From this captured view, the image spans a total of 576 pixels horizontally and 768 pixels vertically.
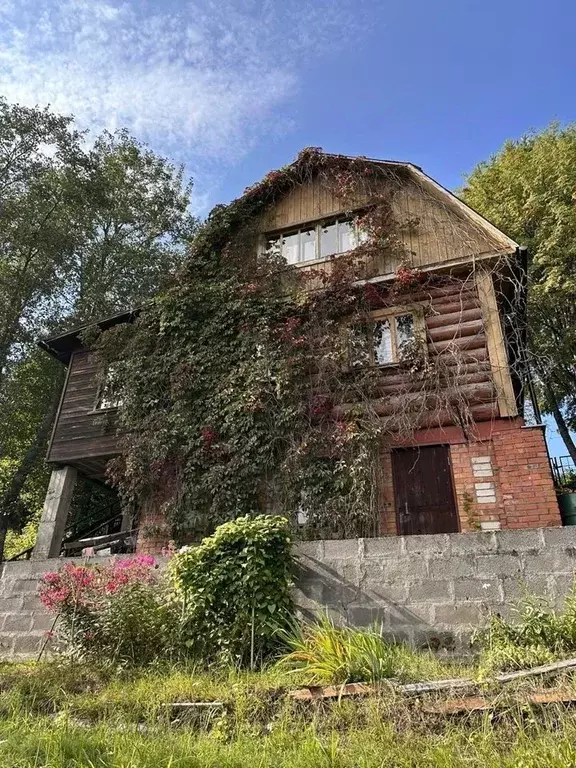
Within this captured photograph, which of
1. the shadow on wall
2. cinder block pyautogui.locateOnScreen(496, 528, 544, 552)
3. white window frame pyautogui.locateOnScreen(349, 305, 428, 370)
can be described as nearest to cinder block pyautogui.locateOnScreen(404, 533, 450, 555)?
the shadow on wall

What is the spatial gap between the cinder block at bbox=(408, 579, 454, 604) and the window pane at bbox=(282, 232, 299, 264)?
8473mm

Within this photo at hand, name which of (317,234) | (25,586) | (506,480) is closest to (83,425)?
(25,586)

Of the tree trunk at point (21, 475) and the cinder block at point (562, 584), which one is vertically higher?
the tree trunk at point (21, 475)

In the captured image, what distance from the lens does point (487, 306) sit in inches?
397

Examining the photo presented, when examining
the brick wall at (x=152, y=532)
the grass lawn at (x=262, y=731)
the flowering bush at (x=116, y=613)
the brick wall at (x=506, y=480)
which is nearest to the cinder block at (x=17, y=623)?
the flowering bush at (x=116, y=613)

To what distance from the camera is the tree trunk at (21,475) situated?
16.3 metres

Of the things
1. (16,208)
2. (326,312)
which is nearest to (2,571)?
(326,312)

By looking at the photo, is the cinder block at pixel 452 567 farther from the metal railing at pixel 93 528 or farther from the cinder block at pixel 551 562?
the metal railing at pixel 93 528

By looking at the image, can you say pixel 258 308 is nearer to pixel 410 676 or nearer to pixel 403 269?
pixel 403 269

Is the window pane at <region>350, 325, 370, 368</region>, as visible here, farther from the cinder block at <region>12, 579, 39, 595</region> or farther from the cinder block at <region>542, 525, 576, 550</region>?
the cinder block at <region>12, 579, 39, 595</region>

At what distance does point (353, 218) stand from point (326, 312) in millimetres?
2960

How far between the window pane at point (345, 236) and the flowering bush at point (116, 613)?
8314mm

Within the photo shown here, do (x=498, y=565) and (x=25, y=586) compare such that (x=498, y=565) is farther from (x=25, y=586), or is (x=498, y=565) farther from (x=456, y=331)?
(x=25, y=586)

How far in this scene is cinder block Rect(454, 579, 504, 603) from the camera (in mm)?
5648
